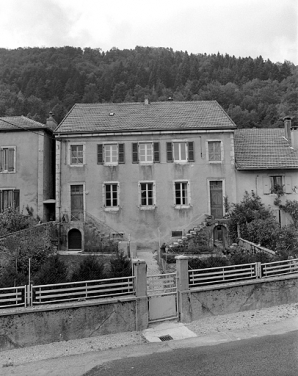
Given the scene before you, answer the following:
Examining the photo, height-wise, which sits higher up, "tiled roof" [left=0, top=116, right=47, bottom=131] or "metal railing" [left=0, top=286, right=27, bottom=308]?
"tiled roof" [left=0, top=116, right=47, bottom=131]

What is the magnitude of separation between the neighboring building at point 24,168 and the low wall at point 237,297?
14.5 m

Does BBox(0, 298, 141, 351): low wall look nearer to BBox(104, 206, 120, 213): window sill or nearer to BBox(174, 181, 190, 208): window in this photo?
BBox(104, 206, 120, 213): window sill

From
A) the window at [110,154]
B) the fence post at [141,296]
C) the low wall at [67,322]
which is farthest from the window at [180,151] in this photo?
the low wall at [67,322]

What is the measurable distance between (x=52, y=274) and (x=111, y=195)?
37.3 feet

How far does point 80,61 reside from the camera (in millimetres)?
70500

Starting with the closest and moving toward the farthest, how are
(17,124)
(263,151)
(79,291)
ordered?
(79,291)
(17,124)
(263,151)

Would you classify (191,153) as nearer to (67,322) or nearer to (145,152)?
(145,152)

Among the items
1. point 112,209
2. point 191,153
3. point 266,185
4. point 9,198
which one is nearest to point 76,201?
point 112,209

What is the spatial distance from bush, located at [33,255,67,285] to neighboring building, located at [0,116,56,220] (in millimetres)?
11094

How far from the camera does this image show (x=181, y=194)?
76.8 feet

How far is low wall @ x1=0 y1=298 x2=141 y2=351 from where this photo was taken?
32.3 ft

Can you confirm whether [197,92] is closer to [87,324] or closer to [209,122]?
[209,122]

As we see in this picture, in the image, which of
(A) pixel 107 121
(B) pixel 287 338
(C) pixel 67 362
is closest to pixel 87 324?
(C) pixel 67 362

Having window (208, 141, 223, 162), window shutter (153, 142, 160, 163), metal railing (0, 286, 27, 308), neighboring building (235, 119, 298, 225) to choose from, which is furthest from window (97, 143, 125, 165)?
metal railing (0, 286, 27, 308)
